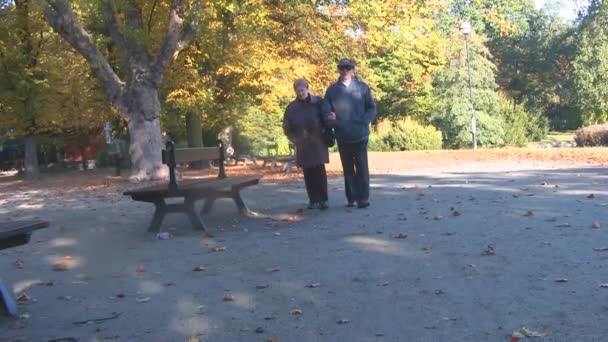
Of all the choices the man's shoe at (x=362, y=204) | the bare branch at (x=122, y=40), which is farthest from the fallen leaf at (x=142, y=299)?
the bare branch at (x=122, y=40)

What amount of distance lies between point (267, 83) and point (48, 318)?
17109mm

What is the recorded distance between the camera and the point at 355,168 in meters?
9.11

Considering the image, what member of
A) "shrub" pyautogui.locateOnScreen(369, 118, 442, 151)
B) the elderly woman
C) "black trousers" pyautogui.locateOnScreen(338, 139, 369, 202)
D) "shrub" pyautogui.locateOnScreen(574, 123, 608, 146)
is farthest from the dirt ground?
"shrub" pyautogui.locateOnScreen(369, 118, 442, 151)

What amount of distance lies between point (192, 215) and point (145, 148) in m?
10.1

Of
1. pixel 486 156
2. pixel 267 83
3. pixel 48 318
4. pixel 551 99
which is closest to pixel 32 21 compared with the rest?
pixel 267 83

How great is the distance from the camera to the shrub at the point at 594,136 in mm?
27312

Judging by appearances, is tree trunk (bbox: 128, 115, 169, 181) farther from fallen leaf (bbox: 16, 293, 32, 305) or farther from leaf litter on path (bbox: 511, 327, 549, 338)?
leaf litter on path (bbox: 511, 327, 549, 338)

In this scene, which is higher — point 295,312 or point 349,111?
point 349,111

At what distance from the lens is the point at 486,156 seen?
22188mm

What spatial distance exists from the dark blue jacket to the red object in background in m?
29.0

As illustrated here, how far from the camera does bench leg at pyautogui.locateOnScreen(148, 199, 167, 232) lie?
317 inches

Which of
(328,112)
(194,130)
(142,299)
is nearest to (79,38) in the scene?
(194,130)

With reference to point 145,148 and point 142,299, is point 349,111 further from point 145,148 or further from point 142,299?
point 145,148

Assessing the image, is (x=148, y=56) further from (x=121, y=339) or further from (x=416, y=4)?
(x=121, y=339)
